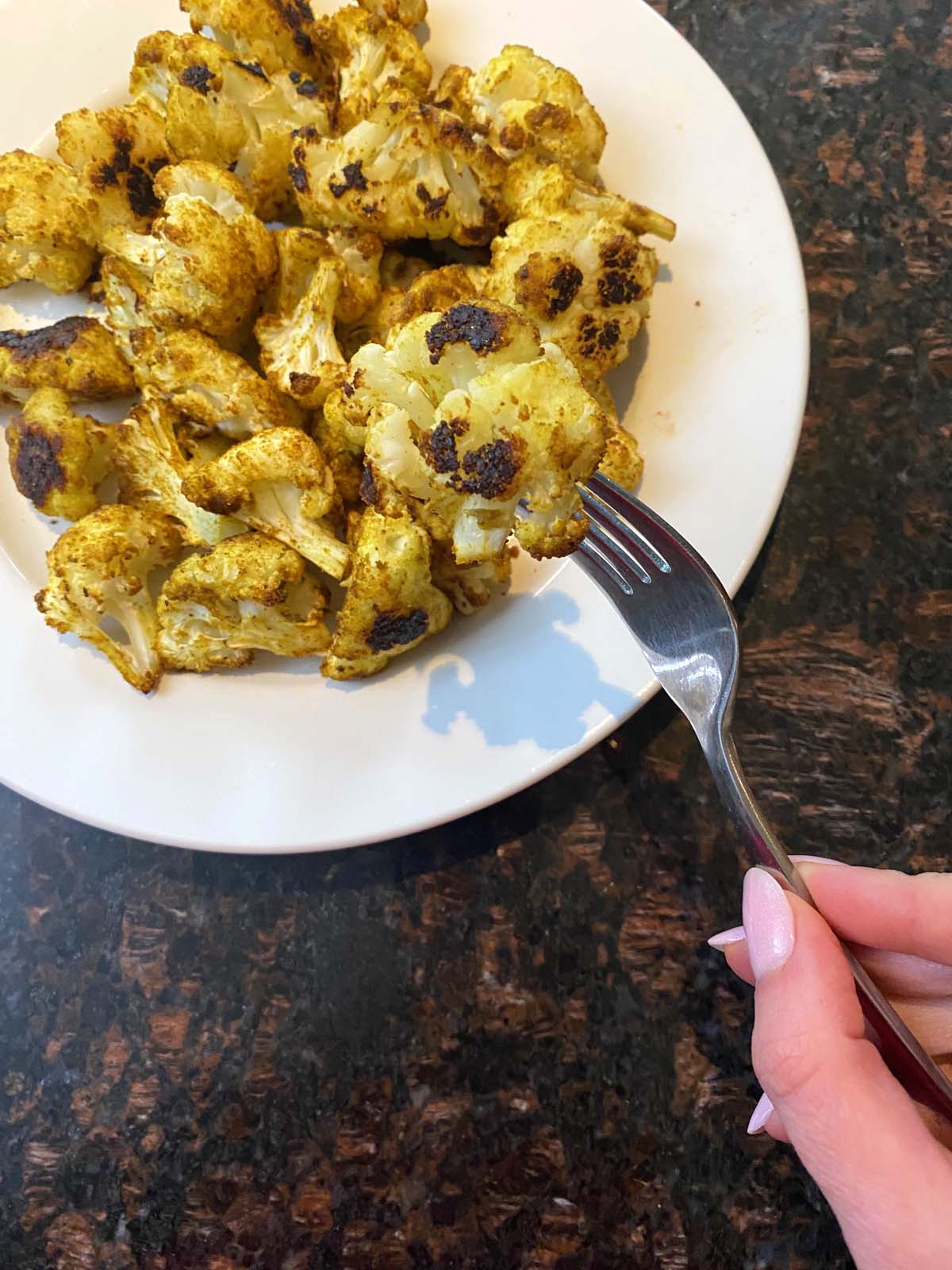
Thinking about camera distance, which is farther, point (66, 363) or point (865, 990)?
point (66, 363)

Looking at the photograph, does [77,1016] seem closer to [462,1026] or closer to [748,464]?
[462,1026]

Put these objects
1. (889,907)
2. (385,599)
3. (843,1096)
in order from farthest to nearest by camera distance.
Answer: (385,599), (889,907), (843,1096)

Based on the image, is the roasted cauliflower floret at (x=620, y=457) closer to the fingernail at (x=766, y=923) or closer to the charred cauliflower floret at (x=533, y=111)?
the charred cauliflower floret at (x=533, y=111)

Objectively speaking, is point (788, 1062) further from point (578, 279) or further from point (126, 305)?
point (126, 305)

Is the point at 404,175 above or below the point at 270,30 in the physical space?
below

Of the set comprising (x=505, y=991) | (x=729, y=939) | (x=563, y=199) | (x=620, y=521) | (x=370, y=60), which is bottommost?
(x=505, y=991)

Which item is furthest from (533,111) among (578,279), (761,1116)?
(761,1116)

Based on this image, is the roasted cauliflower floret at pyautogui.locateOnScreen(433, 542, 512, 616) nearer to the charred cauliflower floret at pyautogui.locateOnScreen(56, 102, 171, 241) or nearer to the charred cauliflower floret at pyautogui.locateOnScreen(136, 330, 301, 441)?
the charred cauliflower floret at pyautogui.locateOnScreen(136, 330, 301, 441)

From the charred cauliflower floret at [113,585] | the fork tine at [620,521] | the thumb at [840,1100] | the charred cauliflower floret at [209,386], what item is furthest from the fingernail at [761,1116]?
the charred cauliflower floret at [209,386]
